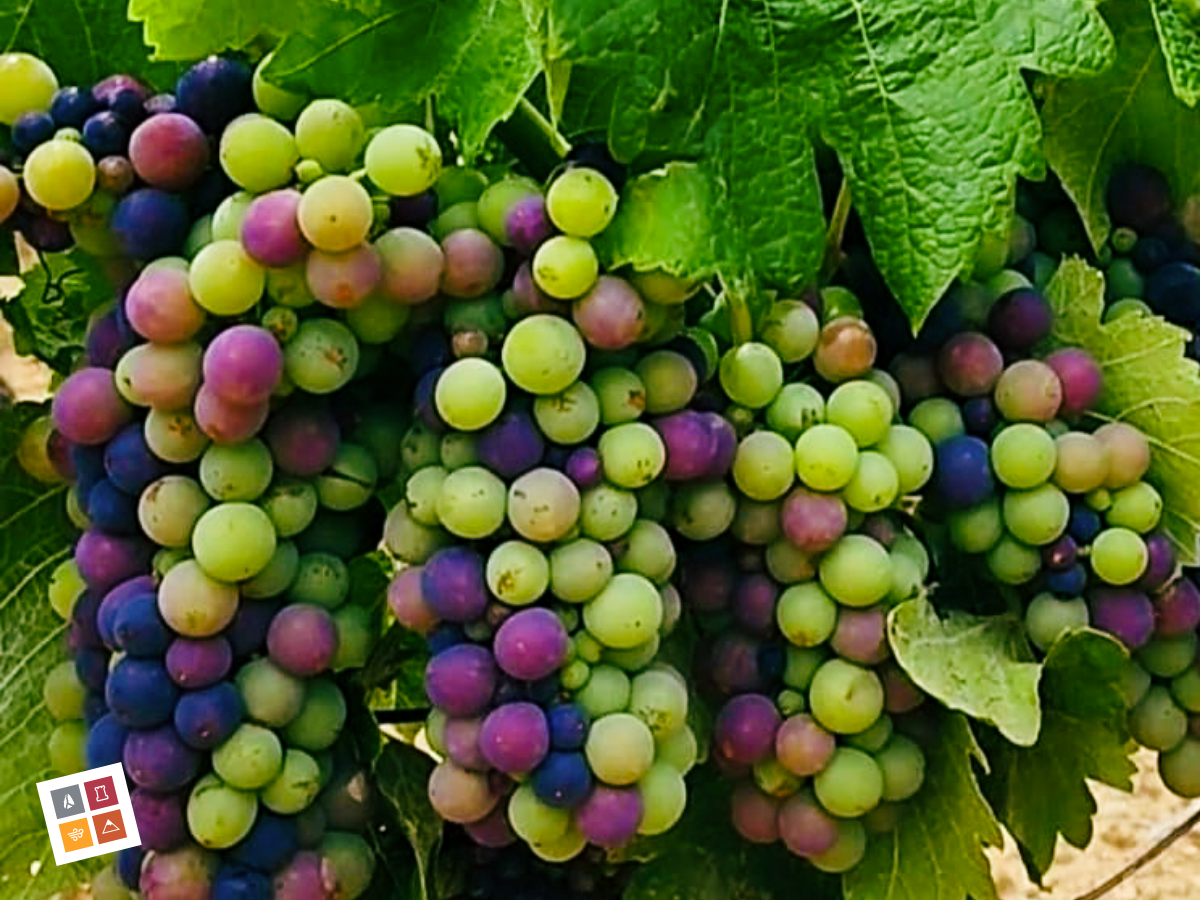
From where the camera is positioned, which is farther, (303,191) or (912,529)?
(912,529)

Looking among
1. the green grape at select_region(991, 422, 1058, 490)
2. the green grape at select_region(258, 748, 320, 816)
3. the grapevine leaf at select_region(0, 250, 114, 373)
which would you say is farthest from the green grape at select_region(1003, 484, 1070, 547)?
the grapevine leaf at select_region(0, 250, 114, 373)

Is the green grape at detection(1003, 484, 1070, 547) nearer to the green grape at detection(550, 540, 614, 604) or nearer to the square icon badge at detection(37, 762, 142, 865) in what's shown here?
the green grape at detection(550, 540, 614, 604)

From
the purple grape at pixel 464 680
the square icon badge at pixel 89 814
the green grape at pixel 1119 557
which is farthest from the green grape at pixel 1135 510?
the square icon badge at pixel 89 814

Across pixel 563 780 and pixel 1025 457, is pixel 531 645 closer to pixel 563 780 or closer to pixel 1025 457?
pixel 563 780

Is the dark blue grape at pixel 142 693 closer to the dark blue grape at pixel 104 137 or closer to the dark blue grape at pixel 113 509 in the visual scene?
the dark blue grape at pixel 113 509

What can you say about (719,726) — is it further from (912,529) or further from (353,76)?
(353,76)

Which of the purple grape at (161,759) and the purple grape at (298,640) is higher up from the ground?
the purple grape at (298,640)

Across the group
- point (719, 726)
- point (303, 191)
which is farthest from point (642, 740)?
point (303, 191)
